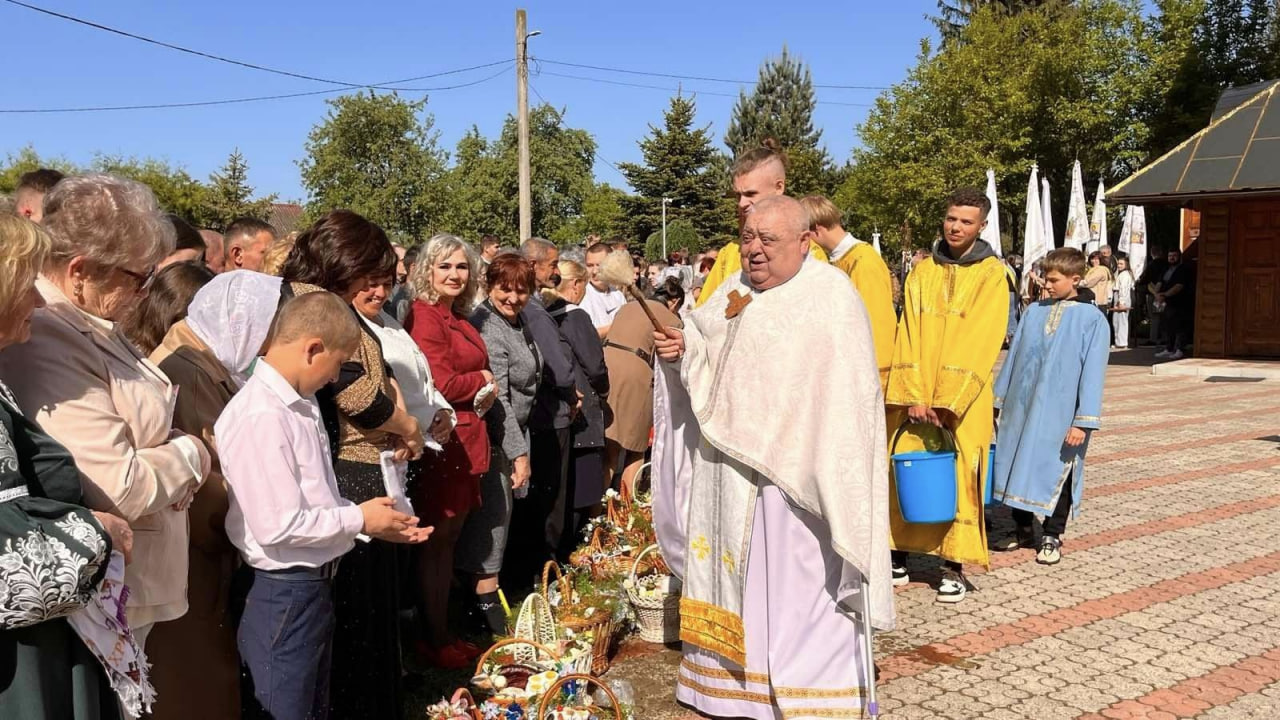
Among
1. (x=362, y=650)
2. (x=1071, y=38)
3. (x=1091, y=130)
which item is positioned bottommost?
(x=362, y=650)

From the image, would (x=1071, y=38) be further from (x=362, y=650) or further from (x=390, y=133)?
(x=362, y=650)

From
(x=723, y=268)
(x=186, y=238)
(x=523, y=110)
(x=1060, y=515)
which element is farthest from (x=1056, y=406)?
(x=523, y=110)

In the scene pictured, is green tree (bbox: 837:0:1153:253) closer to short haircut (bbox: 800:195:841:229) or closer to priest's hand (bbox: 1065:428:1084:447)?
priest's hand (bbox: 1065:428:1084:447)

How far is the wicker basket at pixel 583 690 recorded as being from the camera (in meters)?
3.79

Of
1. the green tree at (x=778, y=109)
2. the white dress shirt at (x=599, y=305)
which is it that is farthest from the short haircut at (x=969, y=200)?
the green tree at (x=778, y=109)

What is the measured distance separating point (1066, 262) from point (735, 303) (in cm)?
339

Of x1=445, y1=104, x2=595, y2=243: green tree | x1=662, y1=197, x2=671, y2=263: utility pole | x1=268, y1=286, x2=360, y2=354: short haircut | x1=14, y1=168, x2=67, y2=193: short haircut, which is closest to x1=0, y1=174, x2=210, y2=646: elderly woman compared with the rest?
x1=268, y1=286, x2=360, y2=354: short haircut

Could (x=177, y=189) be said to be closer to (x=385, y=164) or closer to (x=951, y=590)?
(x=385, y=164)

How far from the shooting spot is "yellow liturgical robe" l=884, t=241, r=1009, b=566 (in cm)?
602

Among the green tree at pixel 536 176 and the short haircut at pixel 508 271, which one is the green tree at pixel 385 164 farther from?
the short haircut at pixel 508 271

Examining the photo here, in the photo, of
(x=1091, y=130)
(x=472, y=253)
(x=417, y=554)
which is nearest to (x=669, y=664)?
(x=417, y=554)

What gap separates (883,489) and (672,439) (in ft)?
3.43

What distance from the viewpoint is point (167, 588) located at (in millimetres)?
2779

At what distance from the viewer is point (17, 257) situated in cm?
226
